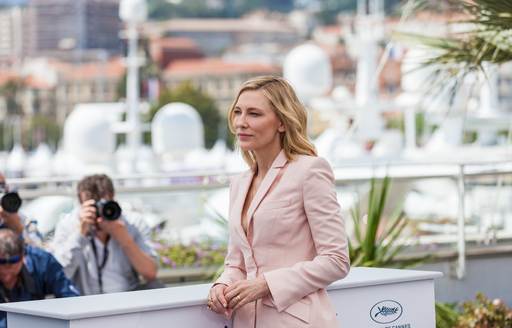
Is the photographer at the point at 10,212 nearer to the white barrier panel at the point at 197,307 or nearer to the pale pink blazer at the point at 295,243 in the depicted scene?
the white barrier panel at the point at 197,307

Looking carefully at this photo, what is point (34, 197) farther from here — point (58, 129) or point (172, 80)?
point (172, 80)

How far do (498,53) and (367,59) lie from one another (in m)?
33.2

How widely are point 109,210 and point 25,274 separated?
0.95 meters

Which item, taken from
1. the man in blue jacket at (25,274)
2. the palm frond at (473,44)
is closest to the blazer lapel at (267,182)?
the man in blue jacket at (25,274)

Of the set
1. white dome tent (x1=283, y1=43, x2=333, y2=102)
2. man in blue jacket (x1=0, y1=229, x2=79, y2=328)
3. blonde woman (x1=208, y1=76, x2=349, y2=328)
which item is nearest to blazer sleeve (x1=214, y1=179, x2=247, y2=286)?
blonde woman (x1=208, y1=76, x2=349, y2=328)

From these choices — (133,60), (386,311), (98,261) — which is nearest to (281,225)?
(386,311)

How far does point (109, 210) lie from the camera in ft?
21.5

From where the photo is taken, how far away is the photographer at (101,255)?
6.86 m

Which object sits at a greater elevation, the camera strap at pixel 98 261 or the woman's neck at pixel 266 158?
the woman's neck at pixel 266 158

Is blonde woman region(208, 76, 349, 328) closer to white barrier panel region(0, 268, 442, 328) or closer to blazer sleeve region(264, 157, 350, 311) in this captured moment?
blazer sleeve region(264, 157, 350, 311)

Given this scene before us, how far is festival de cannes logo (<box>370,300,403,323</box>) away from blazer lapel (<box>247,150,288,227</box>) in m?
0.68

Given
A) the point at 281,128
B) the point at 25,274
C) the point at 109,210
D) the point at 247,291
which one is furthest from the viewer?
the point at 109,210

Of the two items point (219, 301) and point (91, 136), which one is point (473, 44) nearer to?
point (219, 301)

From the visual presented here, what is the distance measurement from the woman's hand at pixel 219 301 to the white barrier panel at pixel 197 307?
0.22ft
